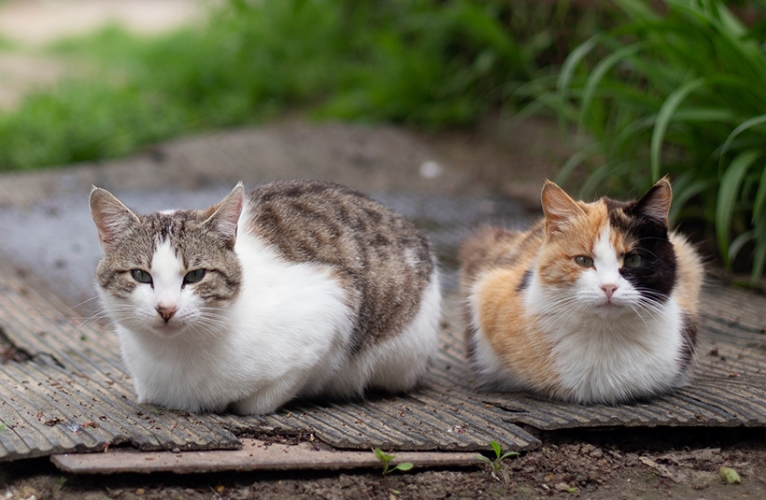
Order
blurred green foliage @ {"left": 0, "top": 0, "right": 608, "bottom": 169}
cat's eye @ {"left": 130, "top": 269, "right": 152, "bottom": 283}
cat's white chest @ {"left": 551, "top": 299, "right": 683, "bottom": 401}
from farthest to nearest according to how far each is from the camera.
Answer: blurred green foliage @ {"left": 0, "top": 0, "right": 608, "bottom": 169} < cat's white chest @ {"left": 551, "top": 299, "right": 683, "bottom": 401} < cat's eye @ {"left": 130, "top": 269, "right": 152, "bottom": 283}

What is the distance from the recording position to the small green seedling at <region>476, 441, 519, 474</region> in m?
2.63

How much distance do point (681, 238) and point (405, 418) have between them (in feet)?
4.63

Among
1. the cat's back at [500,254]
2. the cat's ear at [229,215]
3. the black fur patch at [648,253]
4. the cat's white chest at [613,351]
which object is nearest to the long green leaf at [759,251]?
the cat's back at [500,254]

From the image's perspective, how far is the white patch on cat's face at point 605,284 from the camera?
268 cm

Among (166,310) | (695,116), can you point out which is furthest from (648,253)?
(695,116)

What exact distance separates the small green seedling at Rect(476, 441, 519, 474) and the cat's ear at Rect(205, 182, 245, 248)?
44.3 inches

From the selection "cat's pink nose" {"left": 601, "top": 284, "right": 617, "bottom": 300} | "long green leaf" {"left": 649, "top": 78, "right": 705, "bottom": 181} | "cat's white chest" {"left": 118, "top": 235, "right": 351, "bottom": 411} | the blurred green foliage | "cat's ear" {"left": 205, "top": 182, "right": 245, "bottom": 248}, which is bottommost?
"cat's white chest" {"left": 118, "top": 235, "right": 351, "bottom": 411}

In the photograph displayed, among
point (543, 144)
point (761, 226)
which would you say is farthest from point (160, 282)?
point (543, 144)

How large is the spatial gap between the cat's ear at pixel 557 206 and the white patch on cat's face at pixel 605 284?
0.16 meters

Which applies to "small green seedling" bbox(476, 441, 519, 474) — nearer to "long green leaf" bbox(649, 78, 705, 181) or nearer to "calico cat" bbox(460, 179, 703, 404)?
"calico cat" bbox(460, 179, 703, 404)

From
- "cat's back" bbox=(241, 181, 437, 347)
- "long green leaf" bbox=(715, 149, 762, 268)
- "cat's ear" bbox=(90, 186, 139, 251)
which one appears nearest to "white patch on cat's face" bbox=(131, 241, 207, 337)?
"cat's ear" bbox=(90, 186, 139, 251)

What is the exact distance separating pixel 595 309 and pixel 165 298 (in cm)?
143

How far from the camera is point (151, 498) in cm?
234

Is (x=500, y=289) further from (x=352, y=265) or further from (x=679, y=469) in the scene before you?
(x=679, y=469)
